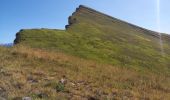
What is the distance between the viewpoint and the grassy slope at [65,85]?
1841 cm

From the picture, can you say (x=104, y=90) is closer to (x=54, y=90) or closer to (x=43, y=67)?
(x=54, y=90)

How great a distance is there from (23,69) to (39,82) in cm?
358

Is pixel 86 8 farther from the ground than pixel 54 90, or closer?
farther from the ground

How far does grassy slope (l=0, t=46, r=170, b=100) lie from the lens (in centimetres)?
1841

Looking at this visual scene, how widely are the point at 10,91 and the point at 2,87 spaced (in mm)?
851

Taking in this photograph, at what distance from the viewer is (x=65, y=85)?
20.5 meters

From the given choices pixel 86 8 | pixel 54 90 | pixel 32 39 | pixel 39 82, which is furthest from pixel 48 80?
pixel 86 8

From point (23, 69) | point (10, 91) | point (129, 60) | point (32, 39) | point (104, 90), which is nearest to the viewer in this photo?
point (10, 91)

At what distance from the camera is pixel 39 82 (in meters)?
20.8

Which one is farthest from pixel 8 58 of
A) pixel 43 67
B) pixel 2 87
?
pixel 2 87

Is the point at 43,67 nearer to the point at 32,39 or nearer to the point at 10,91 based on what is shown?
the point at 10,91

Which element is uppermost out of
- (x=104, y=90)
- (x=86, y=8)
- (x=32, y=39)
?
(x=86, y=8)

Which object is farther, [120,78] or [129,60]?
[129,60]

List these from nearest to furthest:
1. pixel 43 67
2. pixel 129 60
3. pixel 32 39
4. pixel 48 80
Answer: pixel 48 80 → pixel 43 67 → pixel 32 39 → pixel 129 60
